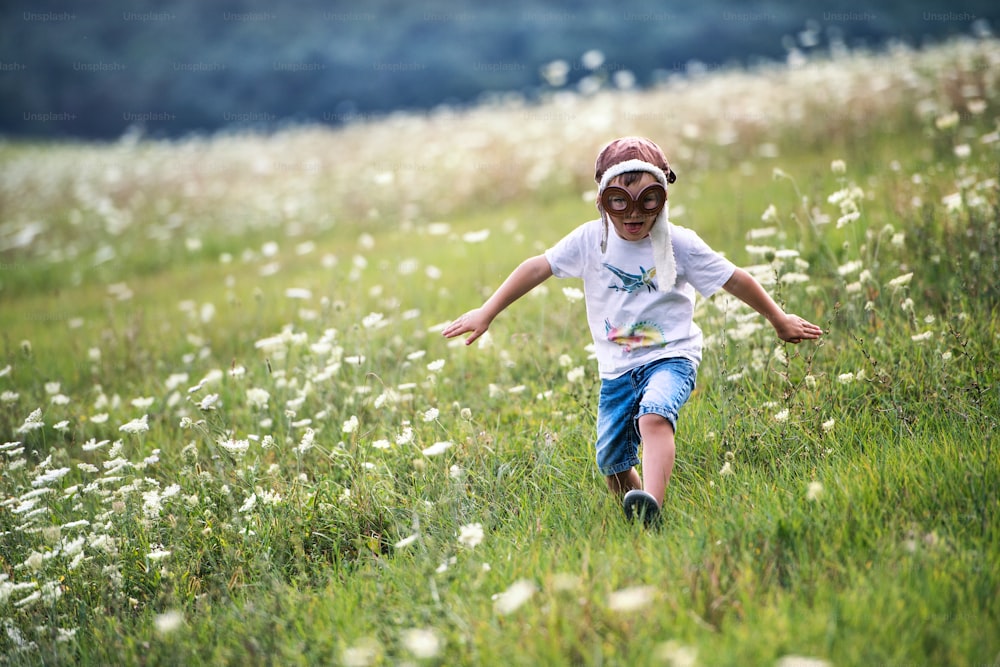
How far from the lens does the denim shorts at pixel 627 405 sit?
2850 millimetres

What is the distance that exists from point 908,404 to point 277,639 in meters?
2.43

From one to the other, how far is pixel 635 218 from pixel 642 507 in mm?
995

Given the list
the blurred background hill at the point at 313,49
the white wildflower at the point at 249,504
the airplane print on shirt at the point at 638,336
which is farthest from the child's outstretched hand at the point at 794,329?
the blurred background hill at the point at 313,49

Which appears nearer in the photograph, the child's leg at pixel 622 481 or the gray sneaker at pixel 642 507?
the gray sneaker at pixel 642 507

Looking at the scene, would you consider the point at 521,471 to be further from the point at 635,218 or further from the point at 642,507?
the point at 635,218

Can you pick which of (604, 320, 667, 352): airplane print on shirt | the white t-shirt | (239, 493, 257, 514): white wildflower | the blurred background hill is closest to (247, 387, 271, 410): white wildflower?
(239, 493, 257, 514): white wildflower

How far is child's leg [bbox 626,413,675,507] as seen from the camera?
104 inches

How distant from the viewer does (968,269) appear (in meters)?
4.11

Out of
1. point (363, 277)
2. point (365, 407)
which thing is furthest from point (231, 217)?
point (365, 407)

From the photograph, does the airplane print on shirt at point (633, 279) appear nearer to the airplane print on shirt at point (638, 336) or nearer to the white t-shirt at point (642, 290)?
the white t-shirt at point (642, 290)

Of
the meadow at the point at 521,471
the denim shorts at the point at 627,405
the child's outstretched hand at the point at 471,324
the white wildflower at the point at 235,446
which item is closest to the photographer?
the meadow at the point at 521,471

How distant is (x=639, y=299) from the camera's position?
9.55 feet

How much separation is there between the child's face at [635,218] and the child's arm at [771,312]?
1.19 feet

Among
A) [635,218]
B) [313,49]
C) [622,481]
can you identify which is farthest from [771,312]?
[313,49]
